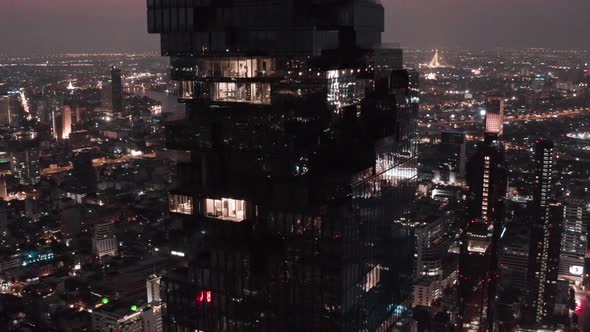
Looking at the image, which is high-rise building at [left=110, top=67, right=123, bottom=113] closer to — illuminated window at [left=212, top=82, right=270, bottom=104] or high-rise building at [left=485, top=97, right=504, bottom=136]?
high-rise building at [left=485, top=97, right=504, bottom=136]

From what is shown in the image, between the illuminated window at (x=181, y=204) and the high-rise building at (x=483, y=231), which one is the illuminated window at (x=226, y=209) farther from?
the high-rise building at (x=483, y=231)

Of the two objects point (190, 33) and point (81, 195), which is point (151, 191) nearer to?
point (81, 195)

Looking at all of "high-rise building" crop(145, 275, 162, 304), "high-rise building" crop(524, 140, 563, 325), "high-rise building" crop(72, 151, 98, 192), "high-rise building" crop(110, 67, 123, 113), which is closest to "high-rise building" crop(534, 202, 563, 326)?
"high-rise building" crop(524, 140, 563, 325)

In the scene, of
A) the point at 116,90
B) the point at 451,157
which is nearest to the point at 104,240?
the point at 116,90

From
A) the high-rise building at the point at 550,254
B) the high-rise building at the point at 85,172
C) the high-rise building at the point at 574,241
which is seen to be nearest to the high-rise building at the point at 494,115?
the high-rise building at the point at 574,241

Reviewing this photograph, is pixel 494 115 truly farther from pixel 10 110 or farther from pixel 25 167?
pixel 10 110

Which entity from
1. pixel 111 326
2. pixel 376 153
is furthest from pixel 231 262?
pixel 111 326
